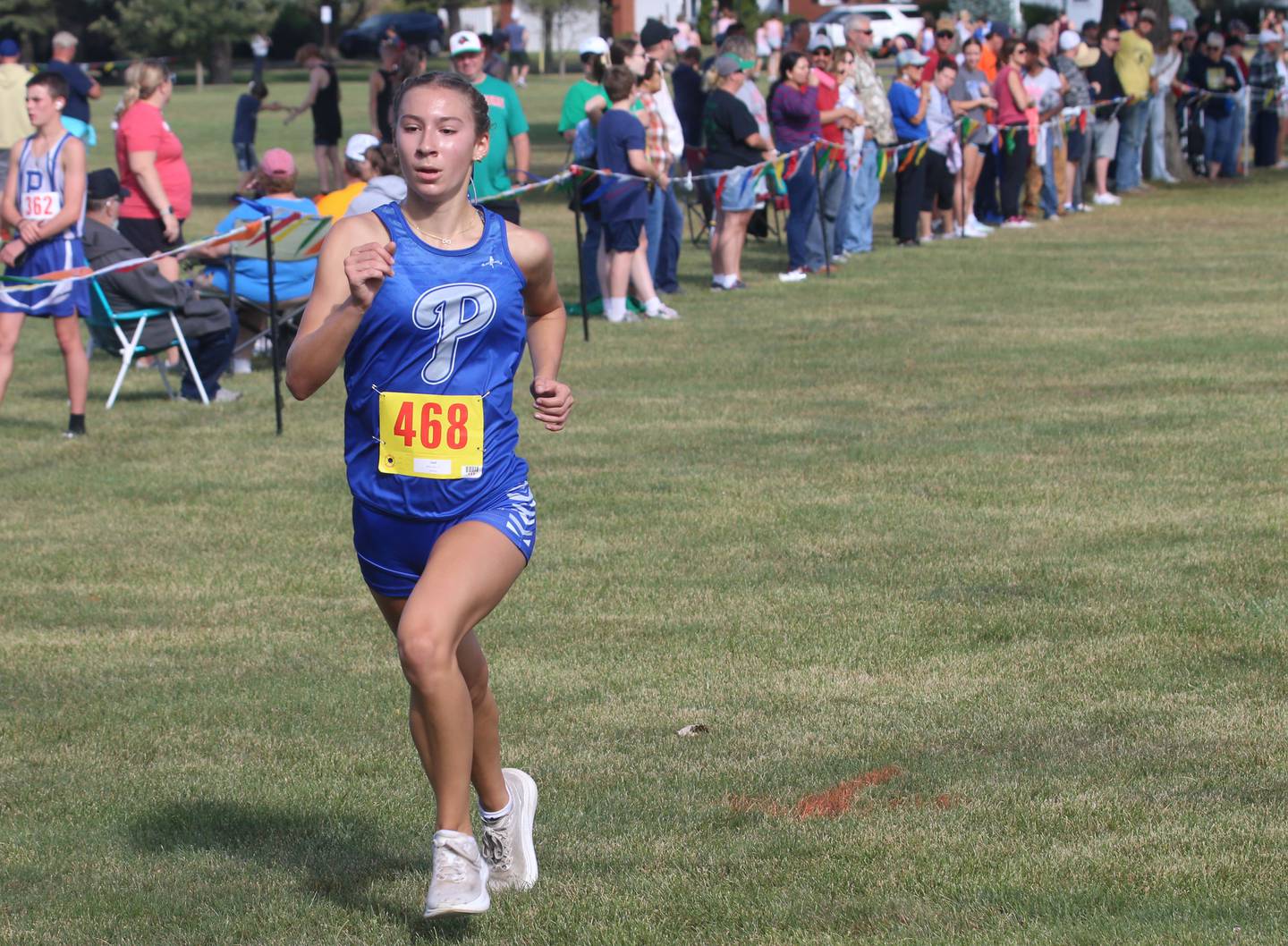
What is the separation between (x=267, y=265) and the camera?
13.5 m

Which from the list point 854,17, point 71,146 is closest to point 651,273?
point 854,17

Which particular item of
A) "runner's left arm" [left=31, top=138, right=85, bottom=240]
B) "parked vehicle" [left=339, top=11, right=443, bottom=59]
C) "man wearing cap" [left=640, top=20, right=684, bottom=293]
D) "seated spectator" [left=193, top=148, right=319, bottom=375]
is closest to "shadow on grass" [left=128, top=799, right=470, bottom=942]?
"runner's left arm" [left=31, top=138, right=85, bottom=240]

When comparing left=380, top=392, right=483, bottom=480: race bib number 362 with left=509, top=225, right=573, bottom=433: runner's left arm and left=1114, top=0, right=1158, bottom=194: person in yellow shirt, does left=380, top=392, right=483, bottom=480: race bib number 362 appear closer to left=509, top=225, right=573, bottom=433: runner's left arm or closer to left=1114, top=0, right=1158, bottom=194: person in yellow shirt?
left=509, top=225, right=573, bottom=433: runner's left arm

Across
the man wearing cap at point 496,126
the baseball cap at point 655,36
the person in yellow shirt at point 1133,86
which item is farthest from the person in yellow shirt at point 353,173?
the person in yellow shirt at point 1133,86

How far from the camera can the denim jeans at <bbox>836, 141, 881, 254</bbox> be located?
20.2 m

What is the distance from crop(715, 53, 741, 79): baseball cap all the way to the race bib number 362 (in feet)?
43.9

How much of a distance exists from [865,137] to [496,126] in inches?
230

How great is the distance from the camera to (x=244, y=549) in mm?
8977

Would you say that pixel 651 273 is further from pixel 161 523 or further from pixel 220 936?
pixel 220 936

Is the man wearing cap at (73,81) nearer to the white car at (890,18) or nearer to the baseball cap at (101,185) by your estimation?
the baseball cap at (101,185)

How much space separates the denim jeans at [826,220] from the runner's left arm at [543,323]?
1404 cm

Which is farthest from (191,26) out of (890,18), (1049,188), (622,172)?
(622,172)

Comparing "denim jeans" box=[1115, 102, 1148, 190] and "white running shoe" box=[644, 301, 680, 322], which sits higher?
"denim jeans" box=[1115, 102, 1148, 190]

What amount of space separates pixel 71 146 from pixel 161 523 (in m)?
2.82
